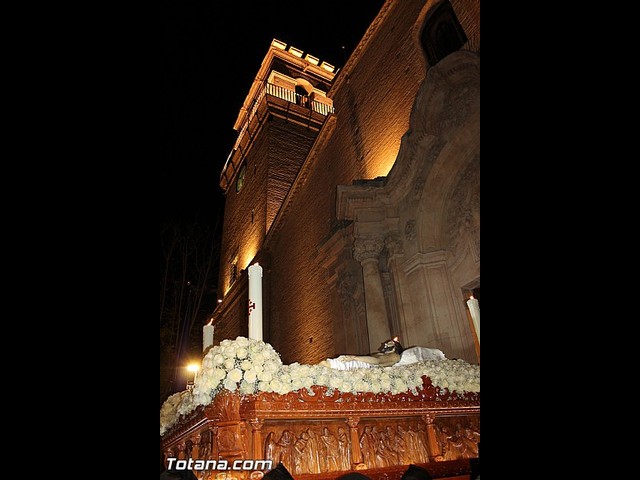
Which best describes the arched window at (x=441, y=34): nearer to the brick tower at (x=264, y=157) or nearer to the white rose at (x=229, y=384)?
the white rose at (x=229, y=384)

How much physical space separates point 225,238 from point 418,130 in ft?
60.7

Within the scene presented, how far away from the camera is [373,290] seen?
23.9 ft

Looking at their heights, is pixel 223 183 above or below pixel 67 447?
above

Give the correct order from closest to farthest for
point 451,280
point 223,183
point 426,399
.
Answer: point 426,399, point 451,280, point 223,183

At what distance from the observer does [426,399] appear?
293 centimetres

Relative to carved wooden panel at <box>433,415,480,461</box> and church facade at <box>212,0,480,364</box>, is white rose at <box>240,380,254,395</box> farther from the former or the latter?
church facade at <box>212,0,480,364</box>

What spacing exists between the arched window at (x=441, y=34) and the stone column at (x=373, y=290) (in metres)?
3.91

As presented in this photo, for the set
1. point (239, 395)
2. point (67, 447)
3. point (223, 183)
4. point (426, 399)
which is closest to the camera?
point (67, 447)

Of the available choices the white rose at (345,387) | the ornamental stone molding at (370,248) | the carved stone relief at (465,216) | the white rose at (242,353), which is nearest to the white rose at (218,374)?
the white rose at (242,353)

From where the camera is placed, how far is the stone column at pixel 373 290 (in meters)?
7.05

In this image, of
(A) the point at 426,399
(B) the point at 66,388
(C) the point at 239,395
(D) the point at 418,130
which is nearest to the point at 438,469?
(A) the point at 426,399

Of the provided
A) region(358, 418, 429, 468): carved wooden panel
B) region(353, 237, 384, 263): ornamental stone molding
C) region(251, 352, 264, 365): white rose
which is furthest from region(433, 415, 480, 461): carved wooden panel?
region(353, 237, 384, 263): ornamental stone molding

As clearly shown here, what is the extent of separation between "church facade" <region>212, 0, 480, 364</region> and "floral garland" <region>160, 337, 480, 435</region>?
197 centimetres
